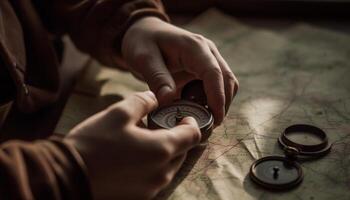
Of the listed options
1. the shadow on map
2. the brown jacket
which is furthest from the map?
the brown jacket

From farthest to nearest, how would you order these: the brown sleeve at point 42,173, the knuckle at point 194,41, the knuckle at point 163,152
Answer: the knuckle at point 194,41 < the knuckle at point 163,152 < the brown sleeve at point 42,173

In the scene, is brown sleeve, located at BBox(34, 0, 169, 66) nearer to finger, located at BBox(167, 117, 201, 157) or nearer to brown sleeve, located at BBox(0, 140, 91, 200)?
finger, located at BBox(167, 117, 201, 157)

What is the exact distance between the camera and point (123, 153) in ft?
3.35

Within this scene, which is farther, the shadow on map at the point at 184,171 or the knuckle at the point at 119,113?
the shadow on map at the point at 184,171

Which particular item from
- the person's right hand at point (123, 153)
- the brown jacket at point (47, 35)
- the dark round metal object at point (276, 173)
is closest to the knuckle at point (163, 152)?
the person's right hand at point (123, 153)

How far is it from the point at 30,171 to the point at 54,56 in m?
0.79

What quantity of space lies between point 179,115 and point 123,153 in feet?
0.80

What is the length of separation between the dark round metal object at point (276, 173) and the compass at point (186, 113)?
0.45 ft

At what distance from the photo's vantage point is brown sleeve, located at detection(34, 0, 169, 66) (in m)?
1.58

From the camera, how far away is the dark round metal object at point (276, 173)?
3.77 ft

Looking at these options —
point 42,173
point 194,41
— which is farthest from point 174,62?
point 42,173

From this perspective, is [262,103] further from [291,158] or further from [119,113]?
[119,113]

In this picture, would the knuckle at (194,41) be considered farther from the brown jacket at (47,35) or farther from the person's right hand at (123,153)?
the person's right hand at (123,153)

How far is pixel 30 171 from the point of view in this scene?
954 mm
